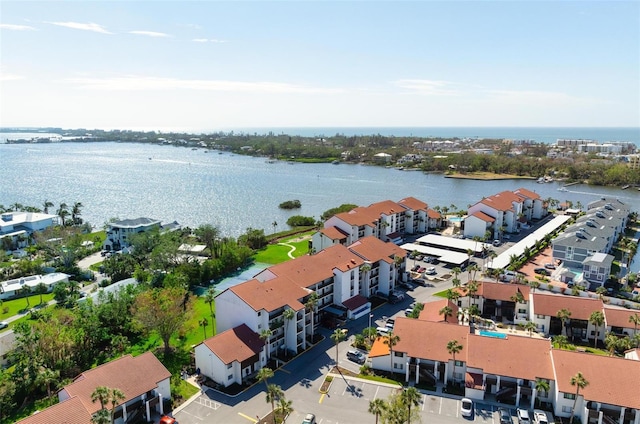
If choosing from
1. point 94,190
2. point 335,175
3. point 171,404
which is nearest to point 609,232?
point 171,404

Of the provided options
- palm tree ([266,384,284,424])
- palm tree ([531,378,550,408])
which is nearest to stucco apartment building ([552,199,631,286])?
palm tree ([531,378,550,408])

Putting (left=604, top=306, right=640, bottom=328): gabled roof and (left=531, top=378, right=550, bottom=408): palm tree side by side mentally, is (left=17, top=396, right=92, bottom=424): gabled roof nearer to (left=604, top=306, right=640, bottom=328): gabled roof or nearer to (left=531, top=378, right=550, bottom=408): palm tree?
(left=531, top=378, right=550, bottom=408): palm tree

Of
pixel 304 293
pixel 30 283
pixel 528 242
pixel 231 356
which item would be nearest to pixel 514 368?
pixel 304 293

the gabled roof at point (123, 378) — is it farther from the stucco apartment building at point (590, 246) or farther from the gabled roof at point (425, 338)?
the stucco apartment building at point (590, 246)

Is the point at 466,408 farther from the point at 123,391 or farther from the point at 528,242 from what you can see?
the point at 528,242

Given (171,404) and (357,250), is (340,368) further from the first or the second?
(357,250)

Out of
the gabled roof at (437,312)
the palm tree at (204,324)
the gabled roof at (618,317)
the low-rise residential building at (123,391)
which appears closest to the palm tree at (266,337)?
the palm tree at (204,324)
